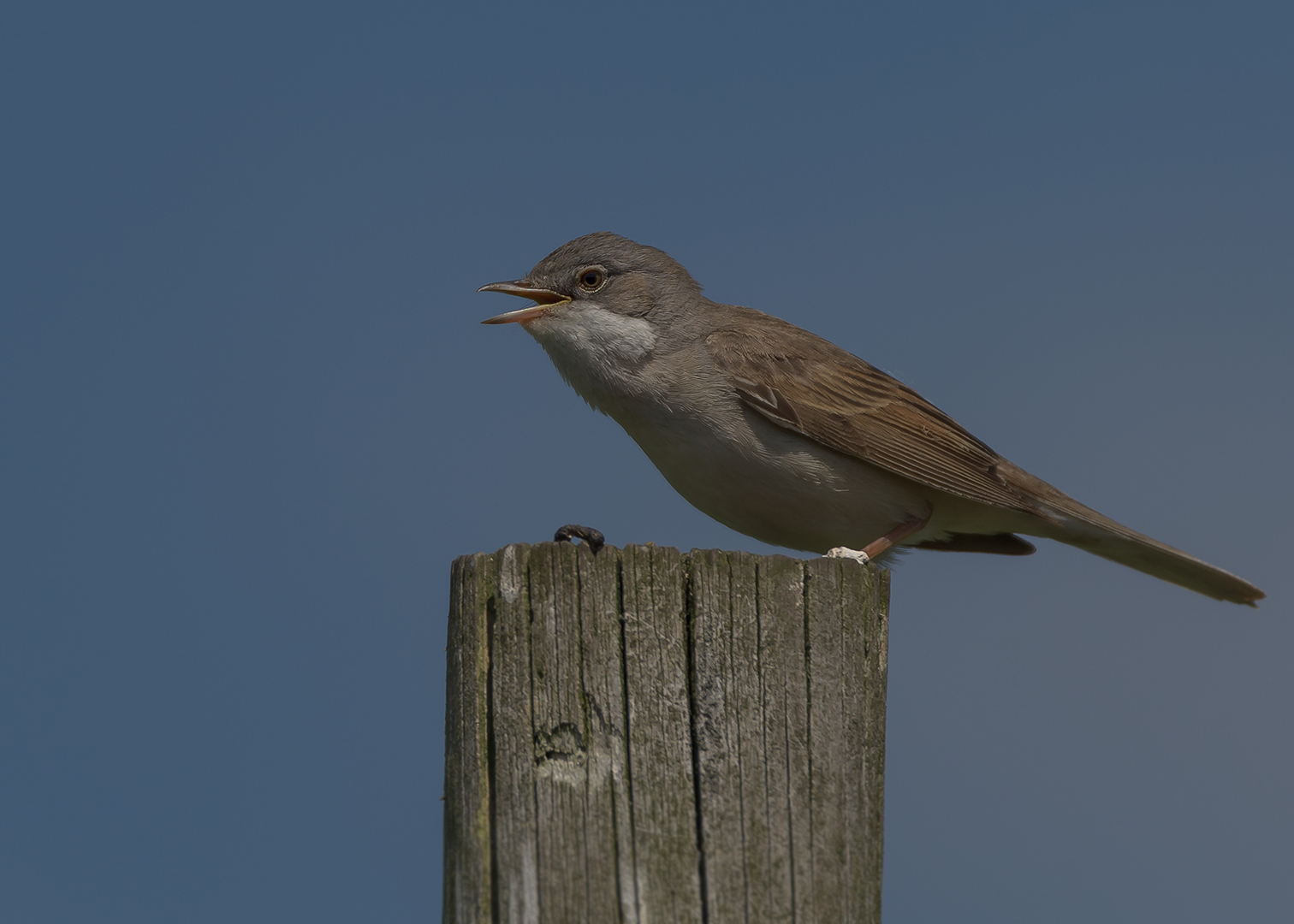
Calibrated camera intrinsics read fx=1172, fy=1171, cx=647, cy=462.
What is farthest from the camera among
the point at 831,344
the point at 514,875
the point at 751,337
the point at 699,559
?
the point at 831,344

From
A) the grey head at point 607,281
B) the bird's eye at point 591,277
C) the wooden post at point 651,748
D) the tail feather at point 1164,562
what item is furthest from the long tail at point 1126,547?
the wooden post at point 651,748

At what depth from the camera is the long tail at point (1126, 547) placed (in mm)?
7055

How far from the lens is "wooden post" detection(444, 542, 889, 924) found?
3.31 metres

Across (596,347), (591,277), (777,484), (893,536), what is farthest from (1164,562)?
(591,277)

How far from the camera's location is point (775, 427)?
21.9 feet

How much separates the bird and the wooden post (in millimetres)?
2998

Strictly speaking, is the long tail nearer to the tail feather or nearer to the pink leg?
the tail feather

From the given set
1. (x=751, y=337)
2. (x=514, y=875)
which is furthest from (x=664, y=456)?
(x=514, y=875)

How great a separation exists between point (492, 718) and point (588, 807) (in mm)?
382

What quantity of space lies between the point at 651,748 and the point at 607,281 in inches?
173

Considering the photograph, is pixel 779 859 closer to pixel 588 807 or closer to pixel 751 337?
pixel 588 807

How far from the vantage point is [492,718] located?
11.3 feet

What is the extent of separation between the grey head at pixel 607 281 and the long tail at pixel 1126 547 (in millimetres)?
2468

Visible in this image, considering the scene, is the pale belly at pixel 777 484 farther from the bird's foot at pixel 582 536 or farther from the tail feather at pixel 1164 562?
the bird's foot at pixel 582 536
